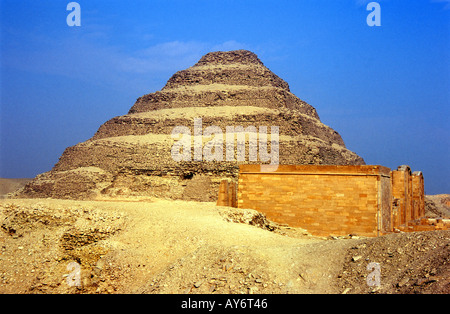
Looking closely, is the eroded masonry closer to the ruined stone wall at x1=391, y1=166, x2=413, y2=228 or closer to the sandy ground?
the sandy ground

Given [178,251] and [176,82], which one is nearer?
[178,251]

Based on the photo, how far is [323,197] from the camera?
1522 cm

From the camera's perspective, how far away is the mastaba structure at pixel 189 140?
32188mm

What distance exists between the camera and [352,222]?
14789 millimetres

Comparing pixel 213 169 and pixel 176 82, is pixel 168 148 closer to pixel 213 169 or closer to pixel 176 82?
pixel 213 169

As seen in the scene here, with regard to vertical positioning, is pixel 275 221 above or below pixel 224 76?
below

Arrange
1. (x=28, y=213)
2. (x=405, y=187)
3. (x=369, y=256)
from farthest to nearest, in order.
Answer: (x=405, y=187)
(x=28, y=213)
(x=369, y=256)

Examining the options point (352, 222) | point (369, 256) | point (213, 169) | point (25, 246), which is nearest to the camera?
point (369, 256)
